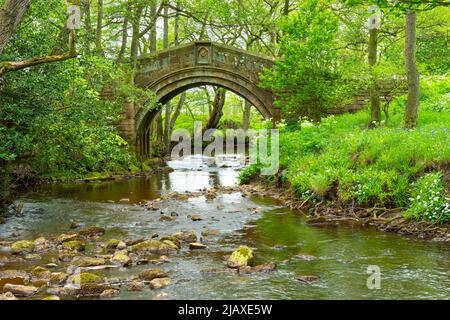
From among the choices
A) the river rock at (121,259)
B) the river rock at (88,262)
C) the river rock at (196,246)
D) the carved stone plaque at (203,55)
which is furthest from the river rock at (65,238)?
the carved stone plaque at (203,55)

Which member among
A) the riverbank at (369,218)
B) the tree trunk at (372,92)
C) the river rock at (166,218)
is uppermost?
the tree trunk at (372,92)

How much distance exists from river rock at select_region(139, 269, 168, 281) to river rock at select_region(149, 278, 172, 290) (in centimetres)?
22

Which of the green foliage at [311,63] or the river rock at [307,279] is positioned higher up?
the green foliage at [311,63]

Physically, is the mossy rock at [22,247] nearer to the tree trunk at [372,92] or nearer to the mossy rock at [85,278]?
the mossy rock at [85,278]

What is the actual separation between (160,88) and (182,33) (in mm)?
12768

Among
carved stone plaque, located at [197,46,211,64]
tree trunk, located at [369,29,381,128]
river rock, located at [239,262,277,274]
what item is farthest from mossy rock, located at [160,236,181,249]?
carved stone plaque, located at [197,46,211,64]

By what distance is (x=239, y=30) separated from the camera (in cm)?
3394

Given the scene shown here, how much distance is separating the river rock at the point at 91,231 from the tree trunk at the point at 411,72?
9696mm

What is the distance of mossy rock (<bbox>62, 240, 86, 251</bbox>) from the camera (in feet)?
31.1

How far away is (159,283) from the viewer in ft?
23.7

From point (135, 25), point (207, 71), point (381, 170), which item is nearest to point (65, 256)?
point (381, 170)

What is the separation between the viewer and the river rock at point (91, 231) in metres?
10.9

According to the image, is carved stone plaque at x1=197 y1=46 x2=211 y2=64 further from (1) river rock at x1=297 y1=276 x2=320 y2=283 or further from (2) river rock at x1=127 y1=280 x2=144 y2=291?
(2) river rock at x1=127 y1=280 x2=144 y2=291

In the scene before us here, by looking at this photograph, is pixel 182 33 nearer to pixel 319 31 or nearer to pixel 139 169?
pixel 139 169
